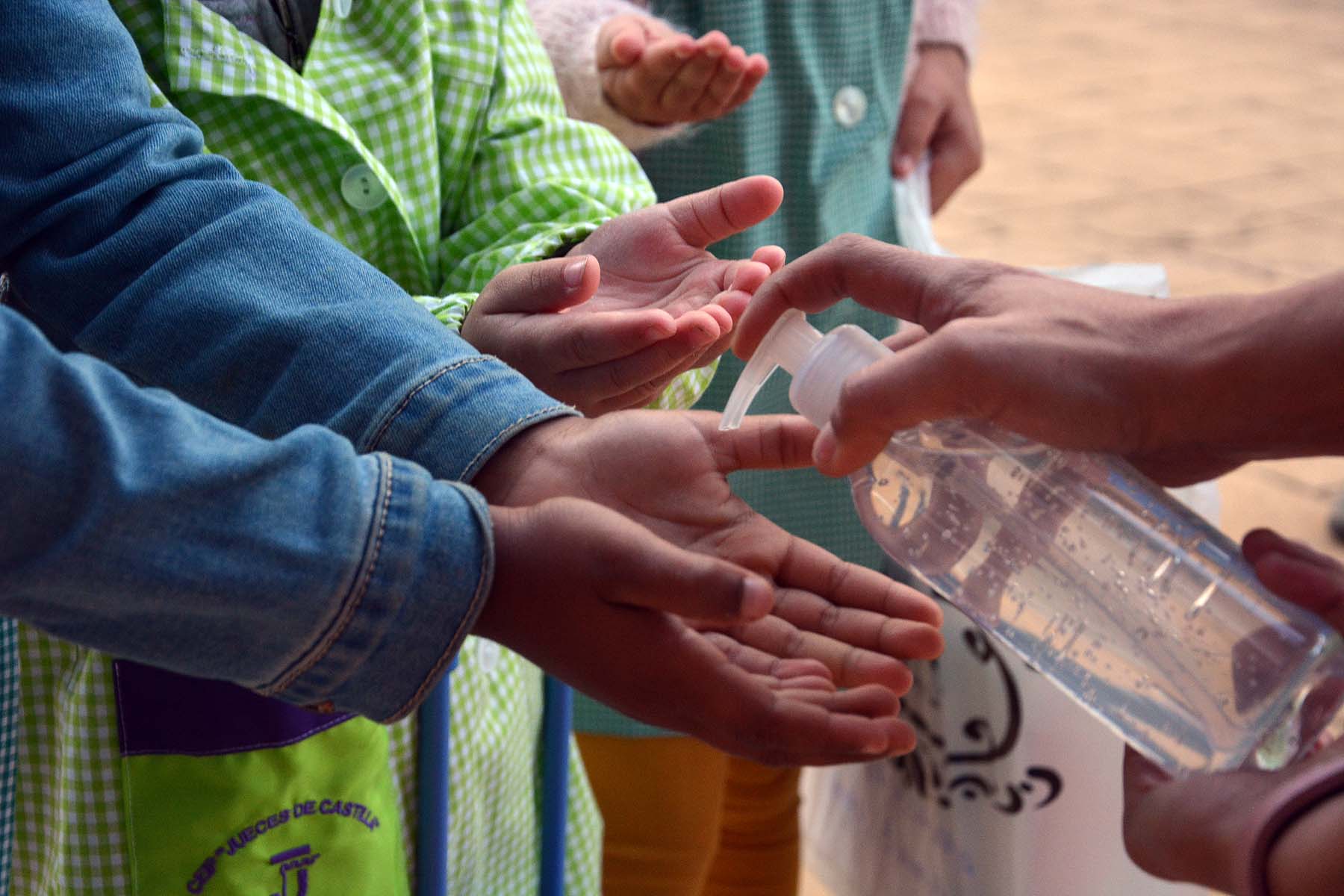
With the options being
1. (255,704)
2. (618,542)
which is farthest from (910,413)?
(255,704)

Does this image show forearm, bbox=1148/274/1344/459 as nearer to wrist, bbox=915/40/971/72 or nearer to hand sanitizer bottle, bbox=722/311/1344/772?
hand sanitizer bottle, bbox=722/311/1344/772

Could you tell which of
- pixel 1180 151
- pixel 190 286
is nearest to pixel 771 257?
pixel 190 286

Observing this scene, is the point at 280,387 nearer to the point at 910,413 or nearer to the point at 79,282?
the point at 79,282

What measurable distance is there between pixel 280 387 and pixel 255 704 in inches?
6.8

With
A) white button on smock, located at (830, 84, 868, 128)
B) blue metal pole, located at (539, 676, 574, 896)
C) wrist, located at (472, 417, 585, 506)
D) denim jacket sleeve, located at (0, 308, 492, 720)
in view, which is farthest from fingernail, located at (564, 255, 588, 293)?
white button on smock, located at (830, 84, 868, 128)

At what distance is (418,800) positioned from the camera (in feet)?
2.80

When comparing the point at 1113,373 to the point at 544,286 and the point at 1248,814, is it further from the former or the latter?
the point at 544,286

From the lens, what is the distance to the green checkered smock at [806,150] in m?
1.25

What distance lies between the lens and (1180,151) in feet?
12.7

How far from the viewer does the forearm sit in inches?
24.2

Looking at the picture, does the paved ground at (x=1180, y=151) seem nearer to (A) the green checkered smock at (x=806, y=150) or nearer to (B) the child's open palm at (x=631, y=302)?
(A) the green checkered smock at (x=806, y=150)

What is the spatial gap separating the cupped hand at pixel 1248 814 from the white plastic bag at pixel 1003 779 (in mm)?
606

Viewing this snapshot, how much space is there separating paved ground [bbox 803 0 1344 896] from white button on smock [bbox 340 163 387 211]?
1.84m

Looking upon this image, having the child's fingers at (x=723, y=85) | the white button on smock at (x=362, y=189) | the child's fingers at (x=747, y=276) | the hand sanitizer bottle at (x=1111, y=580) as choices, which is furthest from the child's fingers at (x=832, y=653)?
the child's fingers at (x=723, y=85)
